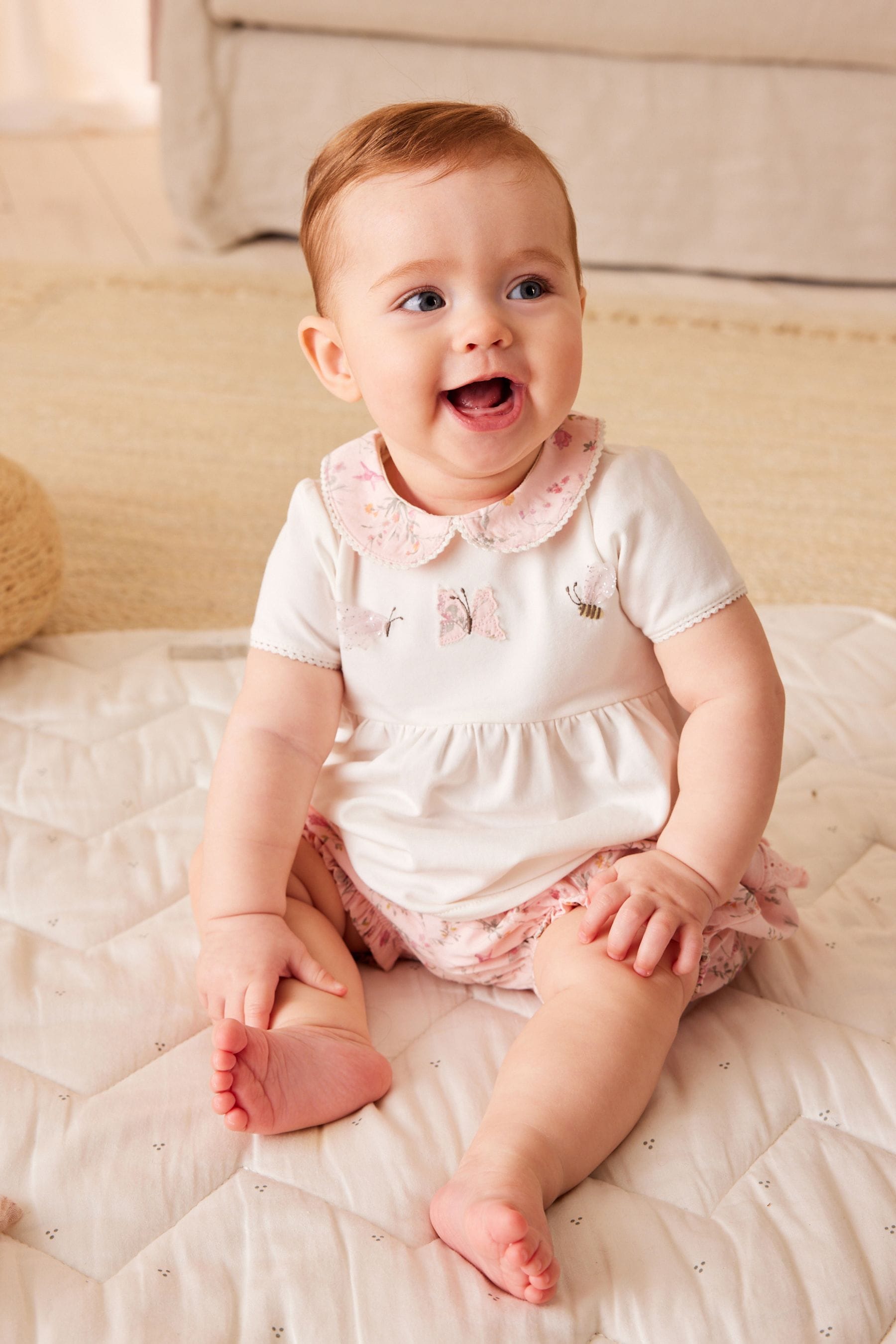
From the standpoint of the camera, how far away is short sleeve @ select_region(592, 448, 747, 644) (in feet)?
2.31

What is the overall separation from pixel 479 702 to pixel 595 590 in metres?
0.09

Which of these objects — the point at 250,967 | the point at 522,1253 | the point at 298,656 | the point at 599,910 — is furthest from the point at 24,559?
the point at 522,1253

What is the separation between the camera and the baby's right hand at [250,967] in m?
0.68

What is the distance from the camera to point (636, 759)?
722 mm

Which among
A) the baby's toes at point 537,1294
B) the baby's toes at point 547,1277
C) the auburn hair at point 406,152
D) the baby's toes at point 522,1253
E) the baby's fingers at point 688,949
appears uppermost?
A: the auburn hair at point 406,152

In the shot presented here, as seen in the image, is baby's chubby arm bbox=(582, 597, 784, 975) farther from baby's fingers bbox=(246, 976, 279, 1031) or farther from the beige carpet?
the beige carpet

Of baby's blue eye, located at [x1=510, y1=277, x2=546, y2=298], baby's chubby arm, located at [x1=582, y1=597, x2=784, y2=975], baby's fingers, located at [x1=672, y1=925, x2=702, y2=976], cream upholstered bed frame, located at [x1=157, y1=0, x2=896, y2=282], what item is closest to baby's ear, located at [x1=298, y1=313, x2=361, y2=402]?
baby's blue eye, located at [x1=510, y1=277, x2=546, y2=298]

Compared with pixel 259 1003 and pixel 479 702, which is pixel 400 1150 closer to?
pixel 259 1003

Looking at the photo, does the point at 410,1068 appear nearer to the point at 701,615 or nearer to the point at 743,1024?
the point at 743,1024

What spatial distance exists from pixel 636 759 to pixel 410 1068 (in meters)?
0.20

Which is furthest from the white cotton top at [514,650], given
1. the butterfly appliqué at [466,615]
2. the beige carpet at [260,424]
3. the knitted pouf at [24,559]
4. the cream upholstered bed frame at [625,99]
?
the cream upholstered bed frame at [625,99]

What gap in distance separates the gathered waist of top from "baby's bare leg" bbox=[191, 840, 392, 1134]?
0.39 ft

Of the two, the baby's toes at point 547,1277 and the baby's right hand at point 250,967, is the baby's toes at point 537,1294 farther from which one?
the baby's right hand at point 250,967

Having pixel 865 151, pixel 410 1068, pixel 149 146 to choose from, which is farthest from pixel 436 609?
pixel 149 146
